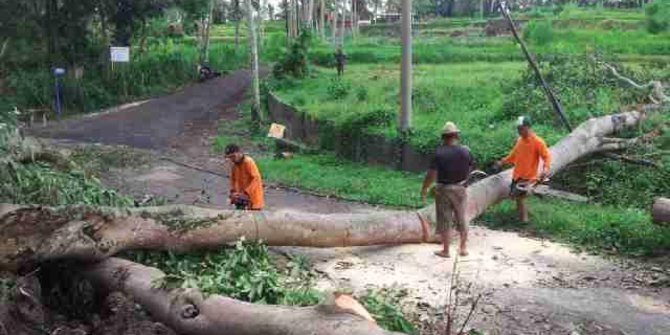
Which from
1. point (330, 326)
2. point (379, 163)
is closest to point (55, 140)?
point (379, 163)

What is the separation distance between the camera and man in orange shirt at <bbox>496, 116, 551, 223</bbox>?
1036 cm

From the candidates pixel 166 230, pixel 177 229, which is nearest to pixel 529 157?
pixel 177 229

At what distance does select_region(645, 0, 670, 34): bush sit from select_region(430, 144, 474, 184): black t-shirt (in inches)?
1131

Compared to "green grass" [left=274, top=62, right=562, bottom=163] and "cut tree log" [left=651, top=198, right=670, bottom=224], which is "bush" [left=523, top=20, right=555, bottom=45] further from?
"cut tree log" [left=651, top=198, right=670, bottom=224]

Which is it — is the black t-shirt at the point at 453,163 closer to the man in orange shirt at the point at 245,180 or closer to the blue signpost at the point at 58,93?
the man in orange shirt at the point at 245,180

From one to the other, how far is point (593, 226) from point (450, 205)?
2.46 m

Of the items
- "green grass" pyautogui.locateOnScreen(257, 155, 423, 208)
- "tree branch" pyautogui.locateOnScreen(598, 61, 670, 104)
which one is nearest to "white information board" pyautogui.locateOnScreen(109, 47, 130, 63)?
"green grass" pyautogui.locateOnScreen(257, 155, 423, 208)

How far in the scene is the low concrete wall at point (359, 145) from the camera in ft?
50.9

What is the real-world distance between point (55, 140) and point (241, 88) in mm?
13946

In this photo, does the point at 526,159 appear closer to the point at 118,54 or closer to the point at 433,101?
the point at 433,101


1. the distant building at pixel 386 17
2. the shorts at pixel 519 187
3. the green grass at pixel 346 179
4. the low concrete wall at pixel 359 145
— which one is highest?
the distant building at pixel 386 17

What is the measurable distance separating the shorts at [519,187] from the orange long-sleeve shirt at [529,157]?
0.18 feet

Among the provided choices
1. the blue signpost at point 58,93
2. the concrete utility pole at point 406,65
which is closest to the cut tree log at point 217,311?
the concrete utility pole at point 406,65

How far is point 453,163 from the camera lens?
29.3 ft
